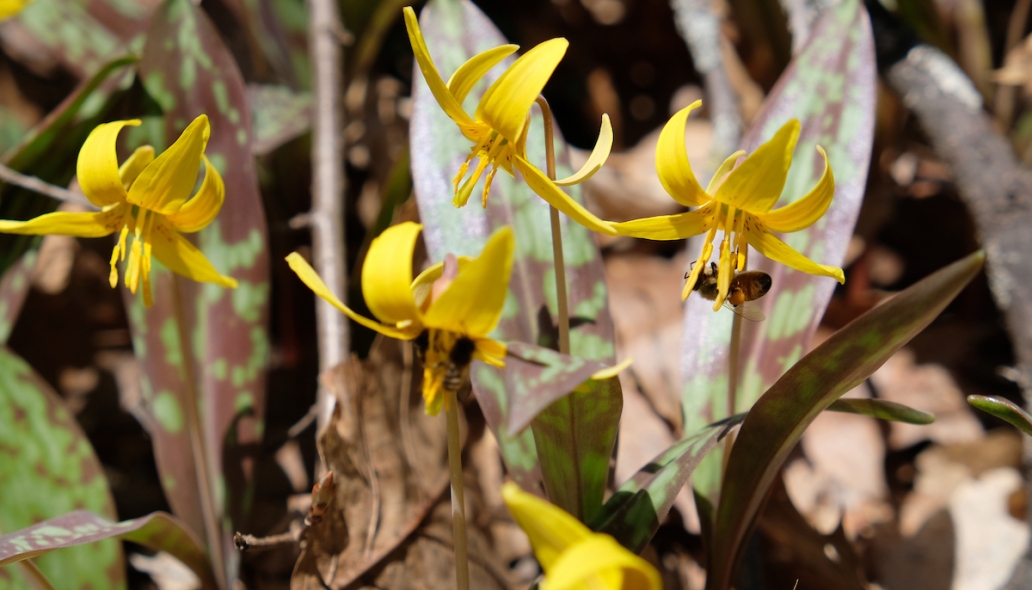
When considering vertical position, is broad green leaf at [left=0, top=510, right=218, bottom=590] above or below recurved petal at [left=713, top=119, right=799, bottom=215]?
below

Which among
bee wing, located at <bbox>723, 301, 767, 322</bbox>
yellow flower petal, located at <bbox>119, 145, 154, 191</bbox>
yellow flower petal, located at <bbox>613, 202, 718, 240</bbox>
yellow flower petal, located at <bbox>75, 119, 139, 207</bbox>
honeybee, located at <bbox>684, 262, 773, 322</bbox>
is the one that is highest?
yellow flower petal, located at <bbox>75, 119, 139, 207</bbox>

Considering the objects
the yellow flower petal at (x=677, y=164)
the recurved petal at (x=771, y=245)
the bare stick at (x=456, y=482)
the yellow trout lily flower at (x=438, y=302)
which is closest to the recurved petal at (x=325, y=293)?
the yellow trout lily flower at (x=438, y=302)

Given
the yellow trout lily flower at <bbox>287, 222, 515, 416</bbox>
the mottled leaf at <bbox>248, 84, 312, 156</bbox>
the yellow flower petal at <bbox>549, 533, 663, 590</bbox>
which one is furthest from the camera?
the mottled leaf at <bbox>248, 84, 312, 156</bbox>

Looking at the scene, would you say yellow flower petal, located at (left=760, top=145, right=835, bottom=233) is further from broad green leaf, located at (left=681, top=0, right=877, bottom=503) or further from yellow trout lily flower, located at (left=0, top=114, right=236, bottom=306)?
yellow trout lily flower, located at (left=0, top=114, right=236, bottom=306)

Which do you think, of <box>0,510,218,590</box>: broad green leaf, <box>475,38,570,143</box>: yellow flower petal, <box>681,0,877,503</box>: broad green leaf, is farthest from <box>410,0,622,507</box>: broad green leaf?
<box>0,510,218,590</box>: broad green leaf

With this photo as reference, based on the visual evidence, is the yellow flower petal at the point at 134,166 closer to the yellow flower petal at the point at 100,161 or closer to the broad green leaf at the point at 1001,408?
the yellow flower petal at the point at 100,161
